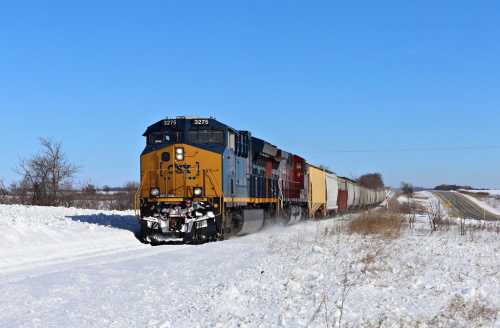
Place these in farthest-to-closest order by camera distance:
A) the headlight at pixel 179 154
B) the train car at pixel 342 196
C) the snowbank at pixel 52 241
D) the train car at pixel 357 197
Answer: the train car at pixel 357 197
the train car at pixel 342 196
the headlight at pixel 179 154
the snowbank at pixel 52 241

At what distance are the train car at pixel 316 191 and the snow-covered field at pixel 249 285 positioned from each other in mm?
18075

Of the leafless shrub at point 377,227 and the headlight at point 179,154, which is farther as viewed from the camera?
the leafless shrub at point 377,227

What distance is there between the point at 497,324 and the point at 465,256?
6.85m

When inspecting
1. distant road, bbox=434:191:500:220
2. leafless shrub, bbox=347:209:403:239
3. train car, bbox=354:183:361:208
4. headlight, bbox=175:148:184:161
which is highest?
headlight, bbox=175:148:184:161

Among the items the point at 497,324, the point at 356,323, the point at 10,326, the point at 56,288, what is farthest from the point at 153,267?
the point at 497,324

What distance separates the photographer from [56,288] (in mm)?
8188

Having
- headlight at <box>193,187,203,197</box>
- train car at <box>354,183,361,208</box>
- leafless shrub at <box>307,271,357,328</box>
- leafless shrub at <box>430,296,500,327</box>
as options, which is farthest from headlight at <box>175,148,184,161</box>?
train car at <box>354,183,361,208</box>

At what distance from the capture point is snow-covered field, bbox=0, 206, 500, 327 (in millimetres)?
6406

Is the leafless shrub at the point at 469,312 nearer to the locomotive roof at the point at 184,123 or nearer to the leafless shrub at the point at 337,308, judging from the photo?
the leafless shrub at the point at 337,308

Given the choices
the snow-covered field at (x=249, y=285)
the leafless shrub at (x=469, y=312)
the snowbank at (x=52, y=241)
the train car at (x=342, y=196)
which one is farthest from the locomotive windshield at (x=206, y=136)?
the train car at (x=342, y=196)

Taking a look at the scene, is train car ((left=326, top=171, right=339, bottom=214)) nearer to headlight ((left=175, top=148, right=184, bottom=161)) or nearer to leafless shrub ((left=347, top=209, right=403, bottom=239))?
leafless shrub ((left=347, top=209, right=403, bottom=239))

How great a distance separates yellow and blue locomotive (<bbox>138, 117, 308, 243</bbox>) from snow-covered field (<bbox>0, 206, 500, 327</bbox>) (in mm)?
1959

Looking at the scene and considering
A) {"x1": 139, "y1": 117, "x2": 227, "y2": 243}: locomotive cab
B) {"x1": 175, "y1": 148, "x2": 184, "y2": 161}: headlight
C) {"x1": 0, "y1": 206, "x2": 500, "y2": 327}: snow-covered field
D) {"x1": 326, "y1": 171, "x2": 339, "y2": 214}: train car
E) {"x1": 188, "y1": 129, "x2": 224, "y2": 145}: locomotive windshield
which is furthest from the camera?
{"x1": 326, "y1": 171, "x2": 339, "y2": 214}: train car

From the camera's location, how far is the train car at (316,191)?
107 ft
